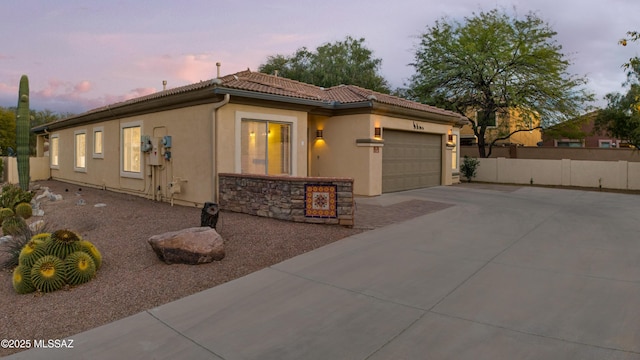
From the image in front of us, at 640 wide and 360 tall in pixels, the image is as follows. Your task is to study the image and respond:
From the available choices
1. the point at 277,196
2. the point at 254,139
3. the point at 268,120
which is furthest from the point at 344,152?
the point at 277,196

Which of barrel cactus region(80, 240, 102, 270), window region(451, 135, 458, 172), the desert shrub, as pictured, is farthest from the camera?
the desert shrub

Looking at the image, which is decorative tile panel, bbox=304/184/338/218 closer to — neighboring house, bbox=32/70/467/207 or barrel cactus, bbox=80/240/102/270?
neighboring house, bbox=32/70/467/207

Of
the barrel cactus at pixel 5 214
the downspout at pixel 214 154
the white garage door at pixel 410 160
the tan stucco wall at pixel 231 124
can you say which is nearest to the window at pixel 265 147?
the tan stucco wall at pixel 231 124

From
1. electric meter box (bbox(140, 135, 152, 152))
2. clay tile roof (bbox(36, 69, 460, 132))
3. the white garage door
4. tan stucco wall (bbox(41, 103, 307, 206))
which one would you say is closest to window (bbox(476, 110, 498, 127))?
the white garage door

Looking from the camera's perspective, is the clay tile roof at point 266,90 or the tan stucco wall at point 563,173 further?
the tan stucco wall at point 563,173

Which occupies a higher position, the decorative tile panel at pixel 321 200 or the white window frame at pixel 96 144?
the white window frame at pixel 96 144

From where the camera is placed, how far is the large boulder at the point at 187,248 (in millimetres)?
6023

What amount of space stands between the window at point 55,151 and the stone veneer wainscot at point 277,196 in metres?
16.4

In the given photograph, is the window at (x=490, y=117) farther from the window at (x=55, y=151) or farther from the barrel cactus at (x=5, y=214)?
the window at (x=55, y=151)

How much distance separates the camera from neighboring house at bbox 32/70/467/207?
10.9 metres

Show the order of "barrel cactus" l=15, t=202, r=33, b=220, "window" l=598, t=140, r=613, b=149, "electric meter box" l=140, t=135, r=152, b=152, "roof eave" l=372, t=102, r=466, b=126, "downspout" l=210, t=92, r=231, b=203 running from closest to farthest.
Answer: "barrel cactus" l=15, t=202, r=33, b=220 < "downspout" l=210, t=92, r=231, b=203 < "electric meter box" l=140, t=135, r=152, b=152 < "roof eave" l=372, t=102, r=466, b=126 < "window" l=598, t=140, r=613, b=149

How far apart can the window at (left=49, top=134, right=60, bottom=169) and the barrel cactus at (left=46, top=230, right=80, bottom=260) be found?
19233mm

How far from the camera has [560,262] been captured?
19.3 ft

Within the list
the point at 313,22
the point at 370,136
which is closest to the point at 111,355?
the point at 370,136
